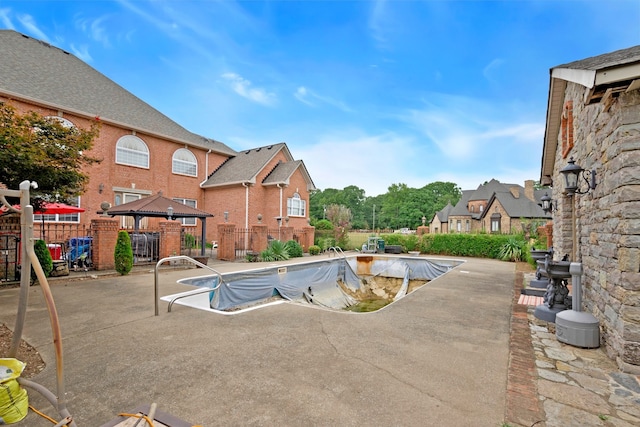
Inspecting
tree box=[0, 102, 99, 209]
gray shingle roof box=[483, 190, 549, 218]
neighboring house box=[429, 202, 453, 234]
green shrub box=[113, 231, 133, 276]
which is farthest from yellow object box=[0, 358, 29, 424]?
neighboring house box=[429, 202, 453, 234]

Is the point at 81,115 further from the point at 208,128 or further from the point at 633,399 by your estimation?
the point at 633,399

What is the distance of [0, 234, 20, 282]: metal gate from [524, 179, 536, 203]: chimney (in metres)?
44.9

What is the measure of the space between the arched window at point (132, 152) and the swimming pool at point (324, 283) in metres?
11.6

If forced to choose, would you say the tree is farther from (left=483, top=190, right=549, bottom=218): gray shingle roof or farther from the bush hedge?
(left=483, top=190, right=549, bottom=218): gray shingle roof

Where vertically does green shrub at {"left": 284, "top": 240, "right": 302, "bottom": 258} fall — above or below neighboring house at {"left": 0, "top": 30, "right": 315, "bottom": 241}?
below

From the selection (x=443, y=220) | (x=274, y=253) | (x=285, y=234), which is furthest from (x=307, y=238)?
(x=443, y=220)

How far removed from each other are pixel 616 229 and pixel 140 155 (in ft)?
64.3

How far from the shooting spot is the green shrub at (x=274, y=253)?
44.9 ft

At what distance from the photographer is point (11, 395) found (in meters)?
1.79

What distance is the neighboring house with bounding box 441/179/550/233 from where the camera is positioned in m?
34.7

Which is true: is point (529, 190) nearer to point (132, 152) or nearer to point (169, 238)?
point (169, 238)

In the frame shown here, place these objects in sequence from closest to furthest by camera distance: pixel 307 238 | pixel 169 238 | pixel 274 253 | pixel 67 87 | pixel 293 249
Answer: pixel 169 238
pixel 274 253
pixel 67 87
pixel 293 249
pixel 307 238

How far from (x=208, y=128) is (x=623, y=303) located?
27547mm

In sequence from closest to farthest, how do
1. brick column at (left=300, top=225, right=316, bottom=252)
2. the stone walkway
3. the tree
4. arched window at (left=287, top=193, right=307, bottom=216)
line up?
the stone walkway → the tree → brick column at (left=300, top=225, right=316, bottom=252) → arched window at (left=287, top=193, right=307, bottom=216)
